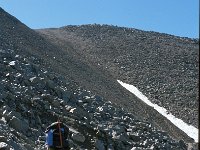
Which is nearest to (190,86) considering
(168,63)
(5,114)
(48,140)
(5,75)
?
(168,63)

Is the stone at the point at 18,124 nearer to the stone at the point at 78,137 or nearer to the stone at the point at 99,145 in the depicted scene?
the stone at the point at 78,137

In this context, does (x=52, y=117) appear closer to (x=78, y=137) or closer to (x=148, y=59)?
(x=78, y=137)

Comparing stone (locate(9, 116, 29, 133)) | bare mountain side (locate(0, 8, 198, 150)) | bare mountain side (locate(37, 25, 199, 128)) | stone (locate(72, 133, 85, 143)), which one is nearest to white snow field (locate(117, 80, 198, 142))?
bare mountain side (locate(37, 25, 199, 128))

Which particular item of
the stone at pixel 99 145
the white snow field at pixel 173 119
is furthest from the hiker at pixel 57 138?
the white snow field at pixel 173 119

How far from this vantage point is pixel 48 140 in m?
8.70

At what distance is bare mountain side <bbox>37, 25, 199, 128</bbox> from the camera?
116 feet

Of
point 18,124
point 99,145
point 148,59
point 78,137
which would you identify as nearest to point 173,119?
point 99,145

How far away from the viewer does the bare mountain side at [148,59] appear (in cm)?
3522

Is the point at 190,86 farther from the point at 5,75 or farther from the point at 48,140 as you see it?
the point at 48,140

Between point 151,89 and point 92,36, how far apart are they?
21323 millimetres

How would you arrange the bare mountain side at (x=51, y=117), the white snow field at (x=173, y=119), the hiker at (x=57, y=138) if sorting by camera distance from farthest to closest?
1. the white snow field at (x=173, y=119)
2. the bare mountain side at (x=51, y=117)
3. the hiker at (x=57, y=138)

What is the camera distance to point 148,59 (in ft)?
153

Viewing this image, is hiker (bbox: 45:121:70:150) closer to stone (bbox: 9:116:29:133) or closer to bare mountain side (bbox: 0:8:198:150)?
bare mountain side (bbox: 0:8:198:150)

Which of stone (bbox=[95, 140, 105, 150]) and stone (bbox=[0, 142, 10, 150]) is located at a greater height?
stone (bbox=[95, 140, 105, 150])
